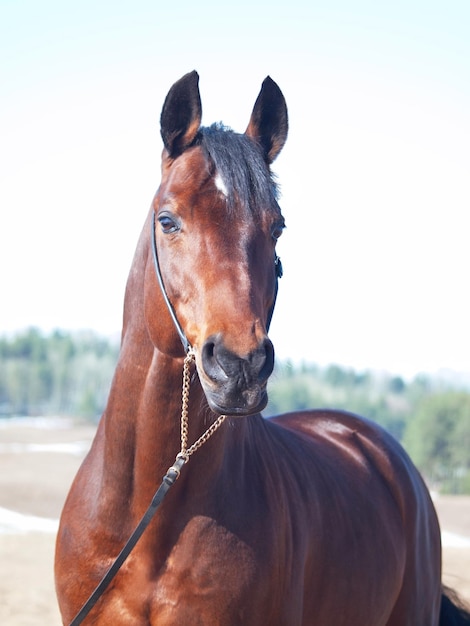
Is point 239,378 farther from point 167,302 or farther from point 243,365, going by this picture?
point 167,302

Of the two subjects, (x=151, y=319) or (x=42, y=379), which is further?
(x=42, y=379)

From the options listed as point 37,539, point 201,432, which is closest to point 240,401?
point 201,432

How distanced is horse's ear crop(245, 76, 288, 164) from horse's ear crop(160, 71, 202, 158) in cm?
34

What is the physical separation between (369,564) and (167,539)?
1538 mm

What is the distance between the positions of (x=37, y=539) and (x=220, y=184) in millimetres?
11504

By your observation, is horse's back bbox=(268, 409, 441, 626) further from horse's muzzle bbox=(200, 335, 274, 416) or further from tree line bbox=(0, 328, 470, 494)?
tree line bbox=(0, 328, 470, 494)

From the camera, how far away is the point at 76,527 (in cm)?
359

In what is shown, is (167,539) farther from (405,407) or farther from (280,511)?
(405,407)

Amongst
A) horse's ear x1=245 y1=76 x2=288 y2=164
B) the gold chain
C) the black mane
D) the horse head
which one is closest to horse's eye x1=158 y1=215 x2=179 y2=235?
the horse head

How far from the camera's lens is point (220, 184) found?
3.20 metres

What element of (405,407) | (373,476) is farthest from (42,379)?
(373,476)

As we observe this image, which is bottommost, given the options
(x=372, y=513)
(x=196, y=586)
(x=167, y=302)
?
(x=372, y=513)

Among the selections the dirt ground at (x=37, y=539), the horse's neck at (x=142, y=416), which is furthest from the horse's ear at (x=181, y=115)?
the dirt ground at (x=37, y=539)

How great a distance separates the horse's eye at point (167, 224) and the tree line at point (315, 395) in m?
53.2
